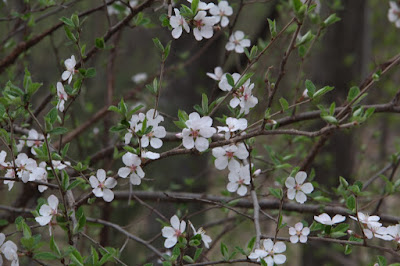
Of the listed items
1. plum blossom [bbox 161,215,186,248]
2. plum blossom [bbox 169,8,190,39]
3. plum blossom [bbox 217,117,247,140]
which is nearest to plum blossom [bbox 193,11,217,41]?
plum blossom [bbox 169,8,190,39]

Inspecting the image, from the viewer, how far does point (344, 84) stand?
338 centimetres

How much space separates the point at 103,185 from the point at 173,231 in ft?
0.75

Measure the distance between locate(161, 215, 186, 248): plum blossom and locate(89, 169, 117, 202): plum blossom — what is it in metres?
0.17

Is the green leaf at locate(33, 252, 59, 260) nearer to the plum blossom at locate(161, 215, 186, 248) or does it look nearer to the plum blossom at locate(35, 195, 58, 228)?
the plum blossom at locate(35, 195, 58, 228)

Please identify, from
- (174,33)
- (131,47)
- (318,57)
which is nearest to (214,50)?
(318,57)

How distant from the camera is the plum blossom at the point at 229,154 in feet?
3.90

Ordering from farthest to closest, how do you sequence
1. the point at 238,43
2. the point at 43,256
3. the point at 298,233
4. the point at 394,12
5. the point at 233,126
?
the point at 394,12 < the point at 238,43 < the point at 298,233 < the point at 233,126 < the point at 43,256

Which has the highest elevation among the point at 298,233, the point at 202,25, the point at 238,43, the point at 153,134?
the point at 202,25

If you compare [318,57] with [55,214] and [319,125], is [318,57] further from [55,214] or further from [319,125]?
[55,214]

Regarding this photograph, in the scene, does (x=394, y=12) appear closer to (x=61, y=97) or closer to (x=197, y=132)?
(x=197, y=132)

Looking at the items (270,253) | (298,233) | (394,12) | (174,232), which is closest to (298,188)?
(298,233)

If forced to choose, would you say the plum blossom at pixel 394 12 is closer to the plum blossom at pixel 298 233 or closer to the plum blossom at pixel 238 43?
the plum blossom at pixel 238 43

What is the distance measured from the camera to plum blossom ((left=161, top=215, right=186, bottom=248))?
49.2 inches

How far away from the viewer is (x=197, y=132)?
1.13 metres
